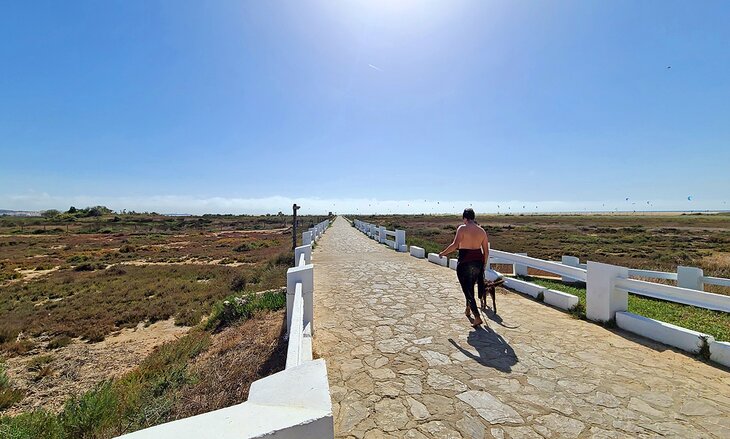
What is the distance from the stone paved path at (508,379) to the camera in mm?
2707

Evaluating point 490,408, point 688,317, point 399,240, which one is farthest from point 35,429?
point 399,240

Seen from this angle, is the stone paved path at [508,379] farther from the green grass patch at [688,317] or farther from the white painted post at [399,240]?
the white painted post at [399,240]

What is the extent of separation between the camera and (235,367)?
15.4ft

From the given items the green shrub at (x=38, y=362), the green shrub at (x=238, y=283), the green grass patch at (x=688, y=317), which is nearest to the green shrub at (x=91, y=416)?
the green shrub at (x=38, y=362)

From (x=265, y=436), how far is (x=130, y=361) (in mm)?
9394

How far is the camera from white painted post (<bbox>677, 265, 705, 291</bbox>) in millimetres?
7191

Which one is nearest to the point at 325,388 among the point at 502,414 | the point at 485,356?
the point at 502,414

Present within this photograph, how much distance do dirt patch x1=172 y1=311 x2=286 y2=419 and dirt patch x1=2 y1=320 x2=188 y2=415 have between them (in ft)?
10.7

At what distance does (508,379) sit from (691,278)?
6.82 meters

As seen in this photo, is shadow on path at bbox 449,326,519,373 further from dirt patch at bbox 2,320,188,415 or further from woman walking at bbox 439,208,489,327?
dirt patch at bbox 2,320,188,415

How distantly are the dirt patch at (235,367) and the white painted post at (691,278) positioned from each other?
8640 mm

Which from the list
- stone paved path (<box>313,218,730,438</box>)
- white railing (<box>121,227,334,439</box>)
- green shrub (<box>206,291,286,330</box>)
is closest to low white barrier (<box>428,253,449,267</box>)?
stone paved path (<box>313,218,730,438</box>)

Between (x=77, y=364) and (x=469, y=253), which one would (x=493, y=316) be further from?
(x=77, y=364)

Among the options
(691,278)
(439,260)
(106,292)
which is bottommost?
(106,292)
